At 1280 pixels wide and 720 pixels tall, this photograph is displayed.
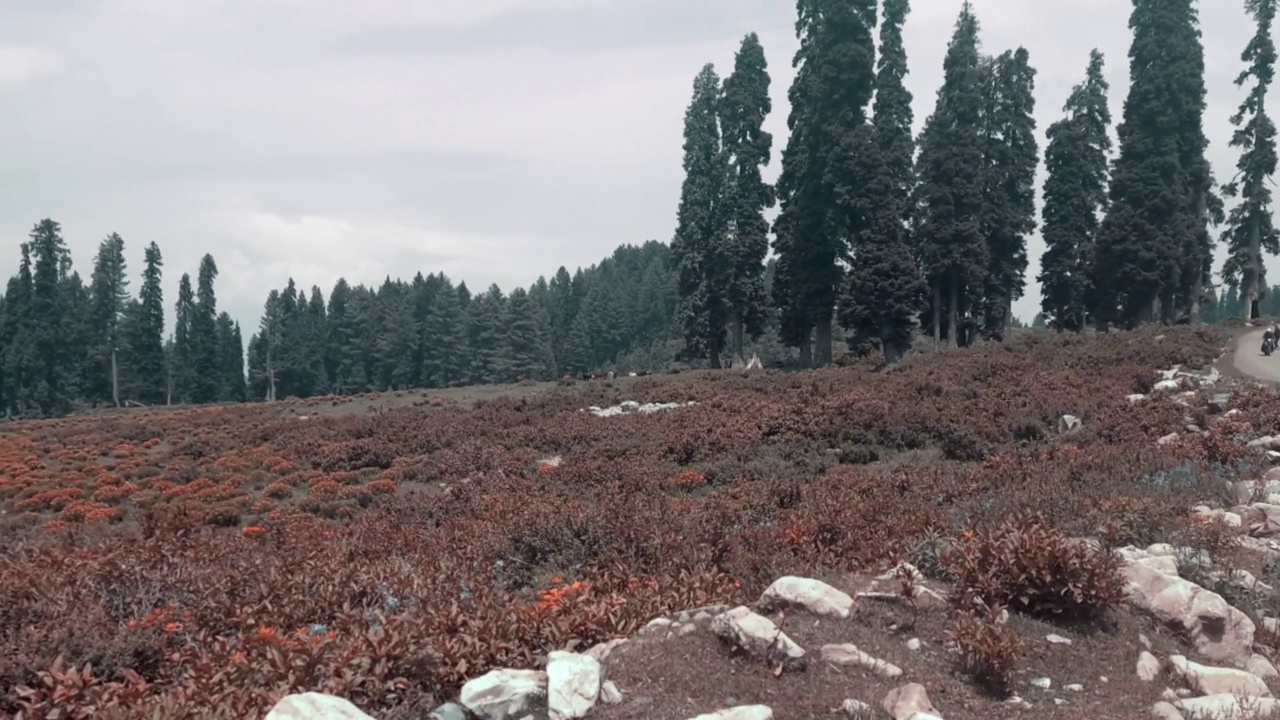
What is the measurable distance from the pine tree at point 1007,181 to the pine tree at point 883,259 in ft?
23.4

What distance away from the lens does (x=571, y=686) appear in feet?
16.4

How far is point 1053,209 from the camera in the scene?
47.2 m

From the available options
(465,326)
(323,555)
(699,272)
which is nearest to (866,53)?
(699,272)

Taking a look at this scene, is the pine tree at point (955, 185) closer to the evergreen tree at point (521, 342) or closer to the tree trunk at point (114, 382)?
the evergreen tree at point (521, 342)

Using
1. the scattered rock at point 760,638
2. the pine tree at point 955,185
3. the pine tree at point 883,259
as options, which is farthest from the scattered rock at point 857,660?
the pine tree at point 955,185

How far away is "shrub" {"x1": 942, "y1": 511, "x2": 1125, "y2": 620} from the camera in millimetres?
6312

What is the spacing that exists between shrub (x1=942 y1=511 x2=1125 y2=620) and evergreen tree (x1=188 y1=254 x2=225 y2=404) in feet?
319

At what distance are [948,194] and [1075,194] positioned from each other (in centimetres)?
1138

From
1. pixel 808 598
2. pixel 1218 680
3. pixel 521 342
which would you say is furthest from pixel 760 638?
pixel 521 342

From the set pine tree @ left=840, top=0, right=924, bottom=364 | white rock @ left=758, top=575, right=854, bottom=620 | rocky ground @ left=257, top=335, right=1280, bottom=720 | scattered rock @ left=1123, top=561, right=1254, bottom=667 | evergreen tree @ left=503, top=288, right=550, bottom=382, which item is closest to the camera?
rocky ground @ left=257, top=335, right=1280, bottom=720

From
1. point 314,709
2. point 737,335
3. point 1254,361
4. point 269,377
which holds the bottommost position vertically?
point 269,377

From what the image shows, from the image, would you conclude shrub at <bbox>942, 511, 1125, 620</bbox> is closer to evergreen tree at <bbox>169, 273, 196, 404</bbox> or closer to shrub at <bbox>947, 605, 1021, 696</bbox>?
shrub at <bbox>947, 605, 1021, 696</bbox>

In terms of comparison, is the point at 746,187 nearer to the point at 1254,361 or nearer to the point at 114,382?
the point at 1254,361

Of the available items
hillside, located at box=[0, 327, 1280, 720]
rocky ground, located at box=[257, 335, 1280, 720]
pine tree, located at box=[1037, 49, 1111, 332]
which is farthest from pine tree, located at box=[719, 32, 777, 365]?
rocky ground, located at box=[257, 335, 1280, 720]
